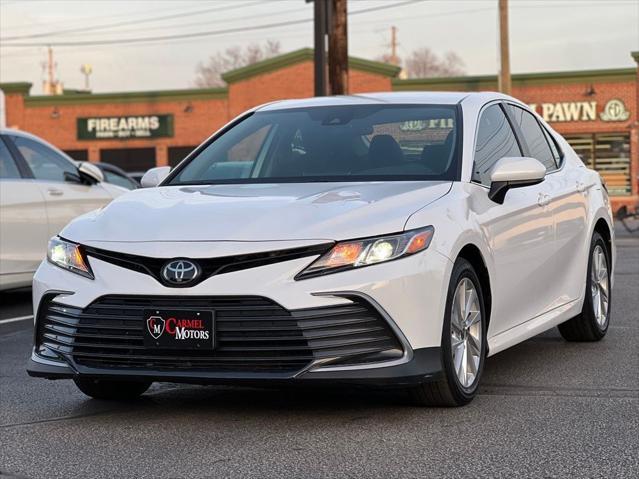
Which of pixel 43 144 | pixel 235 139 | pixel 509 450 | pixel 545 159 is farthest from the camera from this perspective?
pixel 43 144

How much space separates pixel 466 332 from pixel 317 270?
3.32 feet

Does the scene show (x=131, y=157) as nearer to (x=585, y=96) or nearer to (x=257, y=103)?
(x=257, y=103)

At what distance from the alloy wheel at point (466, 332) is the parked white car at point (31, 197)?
5.93 metres

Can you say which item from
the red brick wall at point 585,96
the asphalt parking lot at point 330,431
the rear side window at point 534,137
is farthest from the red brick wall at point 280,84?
the asphalt parking lot at point 330,431

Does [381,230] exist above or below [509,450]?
above

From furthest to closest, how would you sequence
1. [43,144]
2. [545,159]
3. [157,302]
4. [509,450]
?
[43,144], [545,159], [157,302], [509,450]

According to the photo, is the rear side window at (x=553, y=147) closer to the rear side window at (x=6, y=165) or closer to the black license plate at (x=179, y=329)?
the black license plate at (x=179, y=329)

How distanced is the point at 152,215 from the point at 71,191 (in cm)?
613

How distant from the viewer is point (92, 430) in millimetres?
5461

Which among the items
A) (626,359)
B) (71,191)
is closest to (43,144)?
(71,191)

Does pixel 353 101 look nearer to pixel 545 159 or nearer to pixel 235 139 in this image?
pixel 235 139

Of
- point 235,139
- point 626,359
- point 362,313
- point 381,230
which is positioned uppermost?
point 235,139

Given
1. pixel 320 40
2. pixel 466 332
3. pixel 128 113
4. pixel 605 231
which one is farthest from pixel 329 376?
pixel 128 113

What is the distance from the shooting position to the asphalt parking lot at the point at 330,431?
4.69 meters
